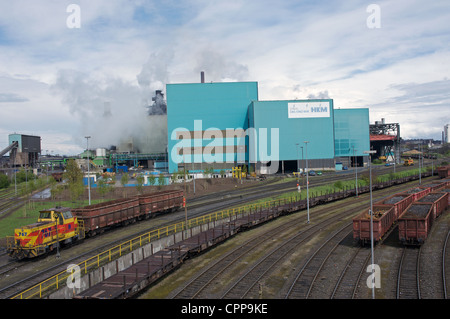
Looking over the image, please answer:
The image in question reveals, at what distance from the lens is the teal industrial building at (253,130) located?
3802 inches

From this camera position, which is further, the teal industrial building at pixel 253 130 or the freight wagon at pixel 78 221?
the teal industrial building at pixel 253 130

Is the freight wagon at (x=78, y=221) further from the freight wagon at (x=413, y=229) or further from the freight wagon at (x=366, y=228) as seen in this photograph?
the freight wagon at (x=413, y=229)

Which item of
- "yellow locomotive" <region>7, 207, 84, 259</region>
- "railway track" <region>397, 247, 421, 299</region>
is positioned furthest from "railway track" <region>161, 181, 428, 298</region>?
"yellow locomotive" <region>7, 207, 84, 259</region>

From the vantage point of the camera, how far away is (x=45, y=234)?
25.1 metres

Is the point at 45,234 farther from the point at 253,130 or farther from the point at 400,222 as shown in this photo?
the point at 253,130

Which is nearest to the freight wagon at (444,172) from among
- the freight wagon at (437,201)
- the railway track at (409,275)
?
the freight wagon at (437,201)

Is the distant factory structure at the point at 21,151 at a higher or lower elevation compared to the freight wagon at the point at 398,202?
higher

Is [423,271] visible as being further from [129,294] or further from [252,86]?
[252,86]

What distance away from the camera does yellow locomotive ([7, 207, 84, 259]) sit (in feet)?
78.4

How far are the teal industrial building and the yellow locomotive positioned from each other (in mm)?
68448

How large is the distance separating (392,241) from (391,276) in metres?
8.34

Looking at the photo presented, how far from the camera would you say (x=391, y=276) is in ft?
66.6

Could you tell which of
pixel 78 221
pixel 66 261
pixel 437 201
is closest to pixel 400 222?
pixel 437 201
